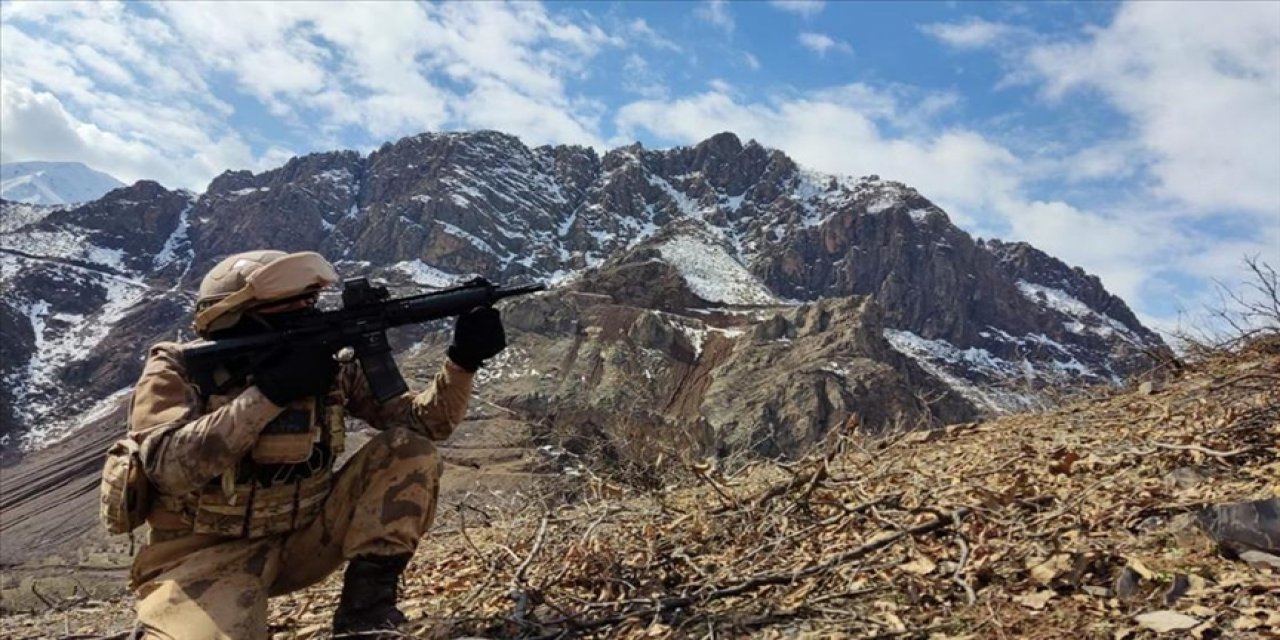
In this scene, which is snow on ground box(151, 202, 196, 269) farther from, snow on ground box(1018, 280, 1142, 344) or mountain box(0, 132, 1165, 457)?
snow on ground box(1018, 280, 1142, 344)

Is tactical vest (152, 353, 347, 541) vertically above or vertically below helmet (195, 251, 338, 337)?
below

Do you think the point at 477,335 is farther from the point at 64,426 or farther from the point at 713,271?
the point at 713,271

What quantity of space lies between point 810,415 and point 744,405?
5865mm

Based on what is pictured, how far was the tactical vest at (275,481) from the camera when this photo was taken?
3084mm

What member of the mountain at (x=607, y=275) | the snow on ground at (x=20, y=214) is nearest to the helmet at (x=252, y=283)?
the mountain at (x=607, y=275)

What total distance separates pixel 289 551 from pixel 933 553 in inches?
92.8

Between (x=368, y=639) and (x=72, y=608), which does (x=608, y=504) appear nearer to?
(x=368, y=639)

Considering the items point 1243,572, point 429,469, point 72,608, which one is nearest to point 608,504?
point 429,469

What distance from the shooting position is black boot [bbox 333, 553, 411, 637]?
3061 millimetres

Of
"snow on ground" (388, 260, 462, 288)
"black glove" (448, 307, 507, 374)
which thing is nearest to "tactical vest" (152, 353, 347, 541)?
"black glove" (448, 307, 507, 374)

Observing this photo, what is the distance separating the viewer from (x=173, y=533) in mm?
3225

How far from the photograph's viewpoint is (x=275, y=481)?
3.23 m

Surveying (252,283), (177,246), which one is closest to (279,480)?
(252,283)

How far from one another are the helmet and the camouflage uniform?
20cm
